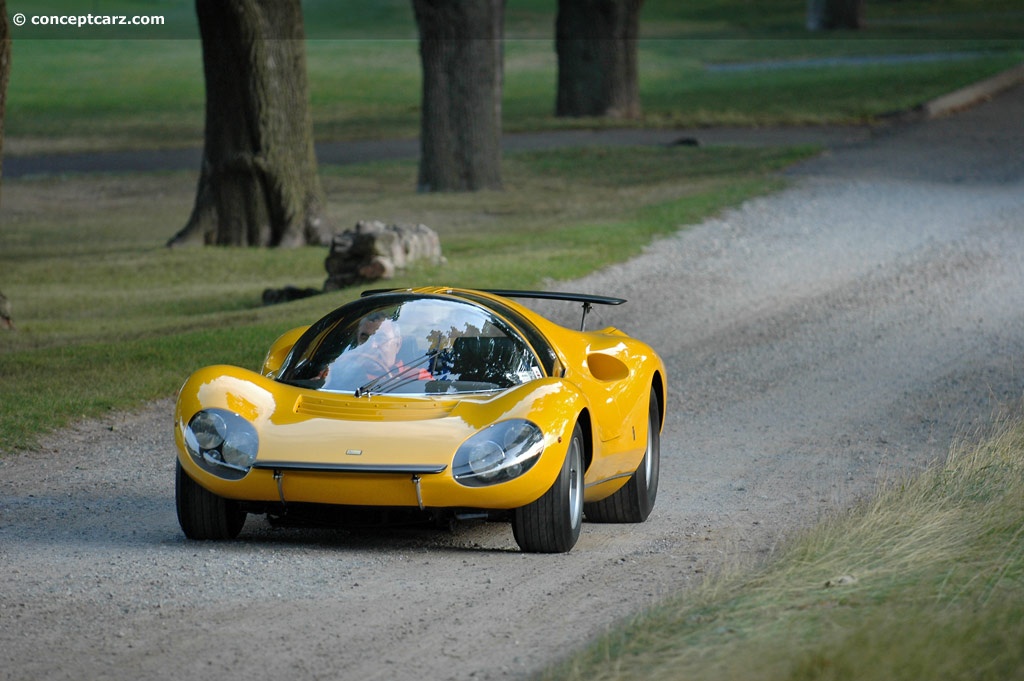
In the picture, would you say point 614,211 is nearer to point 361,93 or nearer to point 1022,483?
point 1022,483

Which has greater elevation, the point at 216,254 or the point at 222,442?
the point at 222,442

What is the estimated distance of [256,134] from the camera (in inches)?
827

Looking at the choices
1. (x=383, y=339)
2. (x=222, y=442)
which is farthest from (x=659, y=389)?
(x=222, y=442)

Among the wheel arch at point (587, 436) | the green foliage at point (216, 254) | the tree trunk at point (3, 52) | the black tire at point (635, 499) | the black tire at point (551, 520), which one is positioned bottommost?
the green foliage at point (216, 254)

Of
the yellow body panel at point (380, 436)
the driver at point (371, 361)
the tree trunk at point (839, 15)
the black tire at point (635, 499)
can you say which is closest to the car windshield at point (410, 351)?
the driver at point (371, 361)

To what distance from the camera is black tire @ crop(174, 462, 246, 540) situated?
717 centimetres

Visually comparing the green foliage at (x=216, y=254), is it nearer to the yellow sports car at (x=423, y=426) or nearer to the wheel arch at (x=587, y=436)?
the yellow sports car at (x=423, y=426)

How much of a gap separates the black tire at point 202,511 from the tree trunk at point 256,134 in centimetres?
1420

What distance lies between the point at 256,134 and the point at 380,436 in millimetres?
14806

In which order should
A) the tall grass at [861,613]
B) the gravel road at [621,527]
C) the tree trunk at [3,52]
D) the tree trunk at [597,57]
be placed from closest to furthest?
1. the tall grass at [861,613]
2. the gravel road at [621,527]
3. the tree trunk at [3,52]
4. the tree trunk at [597,57]

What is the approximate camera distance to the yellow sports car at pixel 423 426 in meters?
6.81

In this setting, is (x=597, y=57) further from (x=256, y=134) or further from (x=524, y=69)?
(x=524, y=69)

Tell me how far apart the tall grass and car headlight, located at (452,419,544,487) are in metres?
1.18

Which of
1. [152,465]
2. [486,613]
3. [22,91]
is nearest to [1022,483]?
[486,613]
